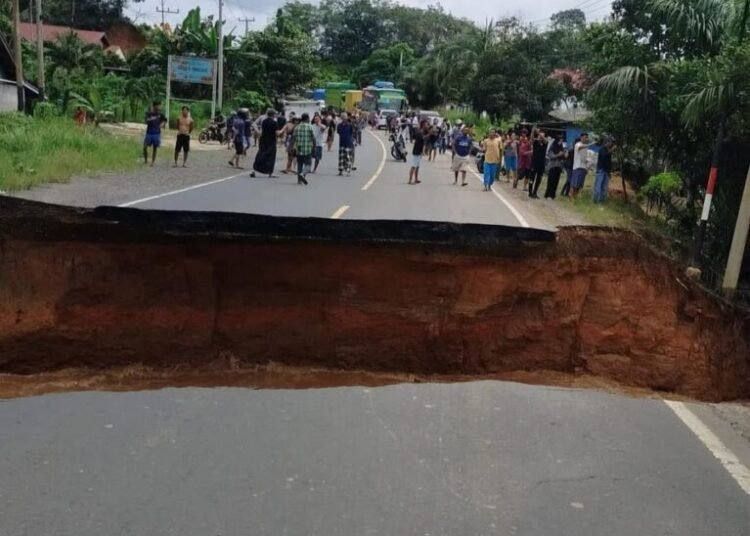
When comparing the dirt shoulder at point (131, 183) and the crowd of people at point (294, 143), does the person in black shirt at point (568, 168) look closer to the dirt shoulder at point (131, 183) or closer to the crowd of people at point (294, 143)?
the crowd of people at point (294, 143)

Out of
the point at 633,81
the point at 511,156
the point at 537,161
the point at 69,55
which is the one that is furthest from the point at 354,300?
the point at 69,55

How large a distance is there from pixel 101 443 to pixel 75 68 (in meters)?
49.1

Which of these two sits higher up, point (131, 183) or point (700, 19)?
point (700, 19)

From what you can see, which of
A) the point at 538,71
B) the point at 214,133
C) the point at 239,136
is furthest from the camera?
the point at 538,71

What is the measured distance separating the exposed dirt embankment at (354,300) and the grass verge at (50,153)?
1211 centimetres

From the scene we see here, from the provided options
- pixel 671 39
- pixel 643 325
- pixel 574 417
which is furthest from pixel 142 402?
pixel 671 39

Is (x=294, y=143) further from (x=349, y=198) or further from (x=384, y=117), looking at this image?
(x=384, y=117)

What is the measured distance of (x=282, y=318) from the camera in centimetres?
577

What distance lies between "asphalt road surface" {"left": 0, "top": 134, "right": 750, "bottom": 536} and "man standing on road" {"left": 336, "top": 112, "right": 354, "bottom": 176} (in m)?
20.1

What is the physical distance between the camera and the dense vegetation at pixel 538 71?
1542 cm

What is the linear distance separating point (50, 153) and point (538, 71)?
1365 inches

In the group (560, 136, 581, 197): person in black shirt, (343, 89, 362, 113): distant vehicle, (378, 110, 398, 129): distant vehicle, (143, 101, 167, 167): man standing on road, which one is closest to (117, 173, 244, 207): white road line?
(143, 101, 167, 167): man standing on road

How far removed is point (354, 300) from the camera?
5773 millimetres

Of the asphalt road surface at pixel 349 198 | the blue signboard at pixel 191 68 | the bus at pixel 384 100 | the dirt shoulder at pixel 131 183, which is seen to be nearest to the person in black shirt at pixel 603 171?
the asphalt road surface at pixel 349 198
